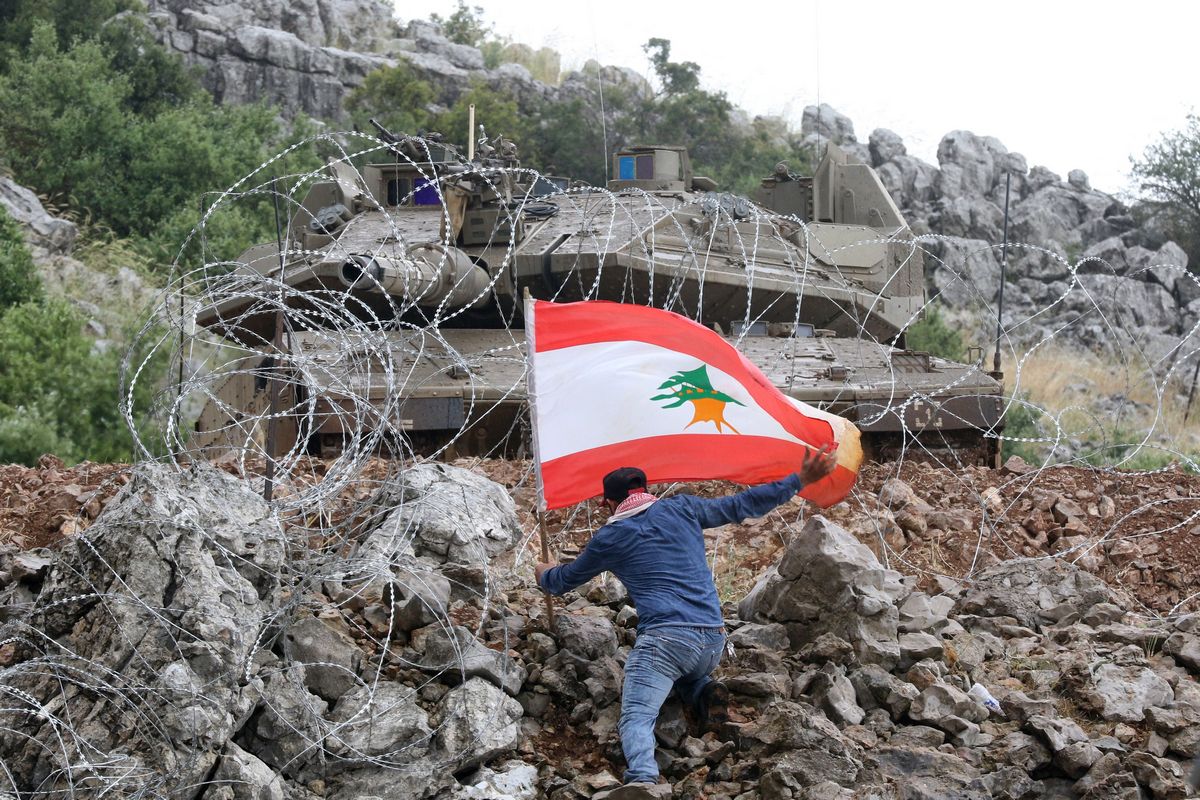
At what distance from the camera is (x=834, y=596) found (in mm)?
6539

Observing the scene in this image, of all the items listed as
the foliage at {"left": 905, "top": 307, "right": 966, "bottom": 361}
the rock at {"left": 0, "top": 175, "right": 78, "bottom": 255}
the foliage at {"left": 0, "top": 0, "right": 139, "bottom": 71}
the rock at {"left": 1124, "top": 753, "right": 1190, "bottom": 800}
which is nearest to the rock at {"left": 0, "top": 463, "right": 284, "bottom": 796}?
the rock at {"left": 1124, "top": 753, "right": 1190, "bottom": 800}

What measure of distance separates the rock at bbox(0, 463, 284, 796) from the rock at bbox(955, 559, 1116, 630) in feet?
10.8

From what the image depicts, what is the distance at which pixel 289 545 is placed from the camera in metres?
6.47

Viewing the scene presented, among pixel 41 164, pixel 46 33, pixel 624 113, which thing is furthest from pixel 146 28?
pixel 624 113

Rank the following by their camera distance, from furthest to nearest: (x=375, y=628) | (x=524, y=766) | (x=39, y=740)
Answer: (x=375, y=628), (x=524, y=766), (x=39, y=740)

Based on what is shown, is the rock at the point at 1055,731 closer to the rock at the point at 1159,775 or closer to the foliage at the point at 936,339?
the rock at the point at 1159,775

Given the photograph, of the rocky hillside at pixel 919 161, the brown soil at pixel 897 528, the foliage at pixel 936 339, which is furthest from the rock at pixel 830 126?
the brown soil at pixel 897 528

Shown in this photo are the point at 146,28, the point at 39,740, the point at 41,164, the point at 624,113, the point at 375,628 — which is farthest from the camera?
the point at 624,113

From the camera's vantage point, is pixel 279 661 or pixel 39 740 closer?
pixel 39 740

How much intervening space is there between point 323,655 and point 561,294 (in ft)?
20.7

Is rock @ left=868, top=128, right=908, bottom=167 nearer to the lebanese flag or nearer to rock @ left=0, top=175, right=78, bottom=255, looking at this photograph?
rock @ left=0, top=175, right=78, bottom=255

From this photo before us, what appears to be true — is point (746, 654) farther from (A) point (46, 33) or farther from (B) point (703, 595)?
(A) point (46, 33)

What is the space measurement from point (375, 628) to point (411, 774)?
96 cm

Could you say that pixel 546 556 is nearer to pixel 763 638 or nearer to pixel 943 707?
pixel 763 638
